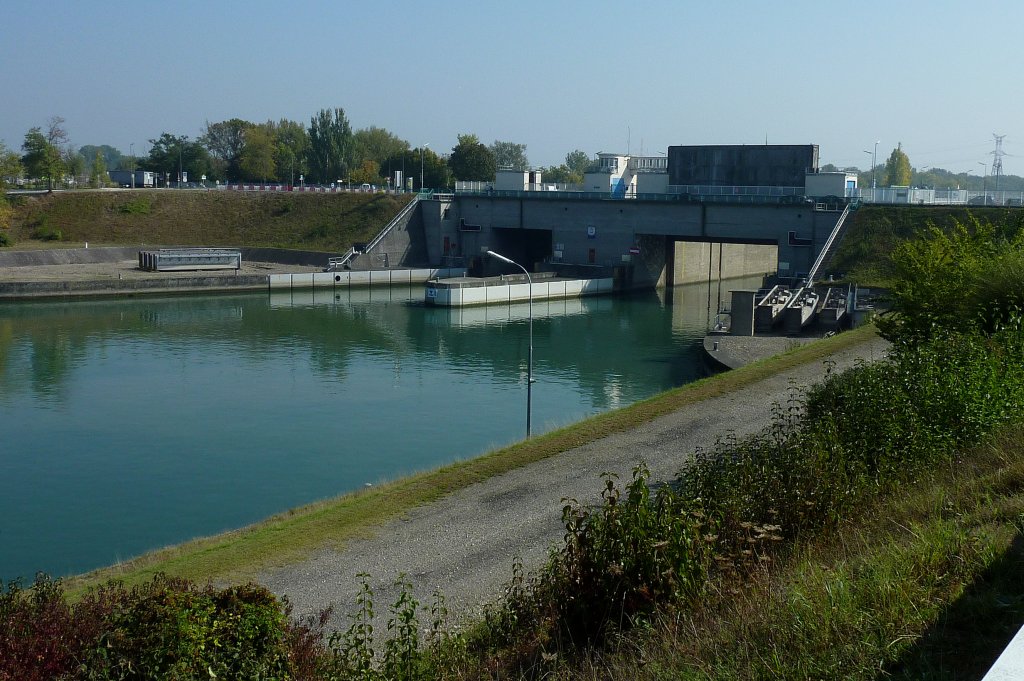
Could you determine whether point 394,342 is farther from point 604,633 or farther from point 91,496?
point 604,633

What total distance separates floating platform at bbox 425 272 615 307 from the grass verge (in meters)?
31.4

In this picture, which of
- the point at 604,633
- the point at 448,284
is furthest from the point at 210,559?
the point at 448,284

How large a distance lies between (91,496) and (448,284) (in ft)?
111

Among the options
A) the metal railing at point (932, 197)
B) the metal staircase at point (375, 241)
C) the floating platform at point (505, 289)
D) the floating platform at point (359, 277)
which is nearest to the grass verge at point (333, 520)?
the floating platform at point (505, 289)

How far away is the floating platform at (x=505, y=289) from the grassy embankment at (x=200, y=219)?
1605cm

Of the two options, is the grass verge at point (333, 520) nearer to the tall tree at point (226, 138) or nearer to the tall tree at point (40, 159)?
the tall tree at point (40, 159)

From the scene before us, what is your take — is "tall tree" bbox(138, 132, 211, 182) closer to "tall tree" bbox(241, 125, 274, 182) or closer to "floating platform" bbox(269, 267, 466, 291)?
"tall tree" bbox(241, 125, 274, 182)

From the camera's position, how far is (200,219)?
75.1 metres

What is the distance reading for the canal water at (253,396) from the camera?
66.7ft

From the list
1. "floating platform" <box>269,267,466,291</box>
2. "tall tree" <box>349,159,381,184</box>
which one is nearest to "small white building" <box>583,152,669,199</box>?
"floating platform" <box>269,267,466,291</box>

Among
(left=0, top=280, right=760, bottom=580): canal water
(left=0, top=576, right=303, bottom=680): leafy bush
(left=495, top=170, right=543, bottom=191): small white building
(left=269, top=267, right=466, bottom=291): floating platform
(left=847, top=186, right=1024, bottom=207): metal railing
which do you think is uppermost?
(left=495, top=170, right=543, bottom=191): small white building

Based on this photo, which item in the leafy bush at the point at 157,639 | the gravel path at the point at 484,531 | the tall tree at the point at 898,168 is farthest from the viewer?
the tall tree at the point at 898,168

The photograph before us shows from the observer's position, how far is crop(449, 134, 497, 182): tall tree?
9294 centimetres

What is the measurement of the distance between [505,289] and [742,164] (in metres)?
19.7
